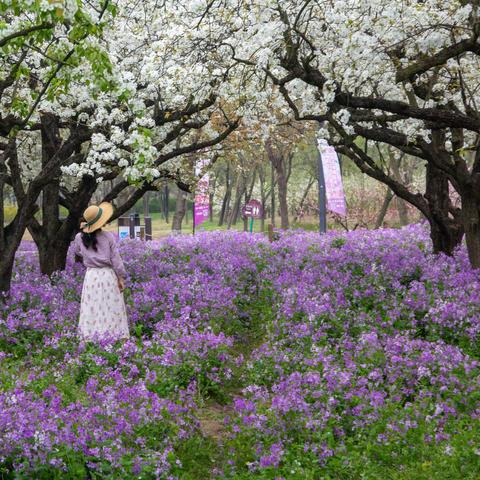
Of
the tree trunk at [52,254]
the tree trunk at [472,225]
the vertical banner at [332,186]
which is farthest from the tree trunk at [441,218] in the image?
the vertical banner at [332,186]

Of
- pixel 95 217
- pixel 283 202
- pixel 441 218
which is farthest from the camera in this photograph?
pixel 283 202

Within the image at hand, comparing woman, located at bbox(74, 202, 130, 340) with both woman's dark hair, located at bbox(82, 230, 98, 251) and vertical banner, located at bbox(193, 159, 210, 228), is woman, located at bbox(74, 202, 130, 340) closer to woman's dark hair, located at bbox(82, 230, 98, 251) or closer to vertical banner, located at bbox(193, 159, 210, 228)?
woman's dark hair, located at bbox(82, 230, 98, 251)

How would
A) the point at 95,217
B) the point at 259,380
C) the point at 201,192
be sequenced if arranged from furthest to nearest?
the point at 201,192 → the point at 95,217 → the point at 259,380

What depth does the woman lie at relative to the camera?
40.1 feet

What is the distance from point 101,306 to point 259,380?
3665 millimetres

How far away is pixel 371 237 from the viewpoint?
23391 mm

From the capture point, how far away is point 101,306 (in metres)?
12.2

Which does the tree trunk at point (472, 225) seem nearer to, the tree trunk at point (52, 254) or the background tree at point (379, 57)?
the background tree at point (379, 57)

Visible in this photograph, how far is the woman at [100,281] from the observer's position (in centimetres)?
1223

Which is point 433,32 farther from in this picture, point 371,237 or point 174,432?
point 371,237

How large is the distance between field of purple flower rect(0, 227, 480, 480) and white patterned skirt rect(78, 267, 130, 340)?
1.02ft

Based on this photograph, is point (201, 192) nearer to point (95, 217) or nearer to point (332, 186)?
point (332, 186)

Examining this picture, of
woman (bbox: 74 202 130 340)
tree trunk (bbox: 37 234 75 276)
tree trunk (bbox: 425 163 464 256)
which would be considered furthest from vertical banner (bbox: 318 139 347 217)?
woman (bbox: 74 202 130 340)

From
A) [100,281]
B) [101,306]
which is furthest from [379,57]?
[101,306]
